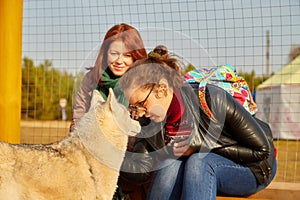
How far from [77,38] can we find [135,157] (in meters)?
2.26

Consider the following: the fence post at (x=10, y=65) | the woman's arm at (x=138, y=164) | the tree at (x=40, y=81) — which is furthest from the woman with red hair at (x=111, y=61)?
the tree at (x=40, y=81)

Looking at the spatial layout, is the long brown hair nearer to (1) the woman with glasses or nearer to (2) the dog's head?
(1) the woman with glasses

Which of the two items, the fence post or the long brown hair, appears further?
the long brown hair

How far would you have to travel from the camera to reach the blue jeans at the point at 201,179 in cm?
290

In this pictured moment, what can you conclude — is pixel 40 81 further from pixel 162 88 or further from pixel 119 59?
pixel 162 88

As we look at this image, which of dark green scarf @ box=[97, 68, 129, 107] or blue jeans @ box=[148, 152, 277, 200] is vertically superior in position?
dark green scarf @ box=[97, 68, 129, 107]

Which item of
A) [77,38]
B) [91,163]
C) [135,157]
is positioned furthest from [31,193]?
[77,38]

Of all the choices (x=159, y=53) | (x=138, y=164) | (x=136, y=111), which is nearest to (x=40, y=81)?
(x=159, y=53)

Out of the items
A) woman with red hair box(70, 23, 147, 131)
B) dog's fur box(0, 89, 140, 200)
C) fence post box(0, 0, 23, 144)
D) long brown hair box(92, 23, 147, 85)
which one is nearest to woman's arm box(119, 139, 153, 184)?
dog's fur box(0, 89, 140, 200)

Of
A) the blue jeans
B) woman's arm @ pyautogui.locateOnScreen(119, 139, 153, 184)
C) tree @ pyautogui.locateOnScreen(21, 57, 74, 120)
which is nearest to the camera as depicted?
the blue jeans

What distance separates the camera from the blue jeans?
9.52 ft

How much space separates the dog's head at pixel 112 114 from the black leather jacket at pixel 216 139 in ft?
1.49

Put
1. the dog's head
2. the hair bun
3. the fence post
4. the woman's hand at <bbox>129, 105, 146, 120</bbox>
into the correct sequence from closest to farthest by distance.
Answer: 1. the dog's head
2. the woman's hand at <bbox>129, 105, 146, 120</bbox>
3. the hair bun
4. the fence post

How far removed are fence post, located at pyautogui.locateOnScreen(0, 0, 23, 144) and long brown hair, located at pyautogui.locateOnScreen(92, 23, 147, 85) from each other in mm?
699
